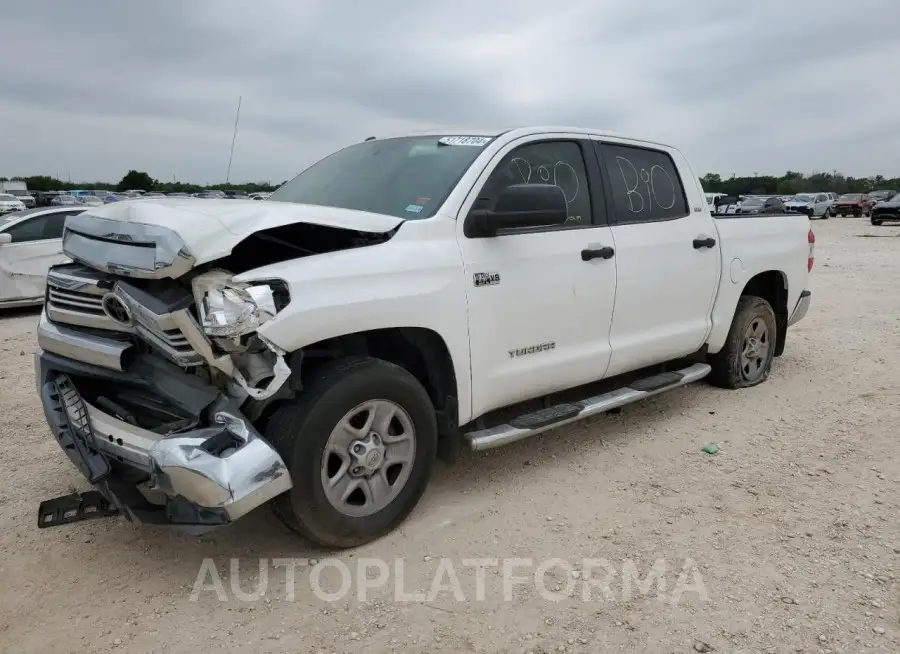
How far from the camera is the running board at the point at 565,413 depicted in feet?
11.9

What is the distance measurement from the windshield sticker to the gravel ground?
74.3 inches

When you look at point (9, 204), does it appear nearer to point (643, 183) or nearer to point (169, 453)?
point (643, 183)

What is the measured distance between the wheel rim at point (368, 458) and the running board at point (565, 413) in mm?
416

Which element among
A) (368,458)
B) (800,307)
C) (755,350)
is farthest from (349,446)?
(800,307)

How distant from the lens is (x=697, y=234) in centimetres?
492

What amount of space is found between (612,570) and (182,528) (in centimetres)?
184

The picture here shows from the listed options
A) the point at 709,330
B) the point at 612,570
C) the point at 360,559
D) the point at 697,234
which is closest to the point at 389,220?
the point at 360,559

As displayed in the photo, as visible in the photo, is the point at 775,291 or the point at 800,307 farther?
the point at 800,307

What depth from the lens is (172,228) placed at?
2.79 metres

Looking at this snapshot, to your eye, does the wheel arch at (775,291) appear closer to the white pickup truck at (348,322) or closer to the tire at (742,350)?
the tire at (742,350)

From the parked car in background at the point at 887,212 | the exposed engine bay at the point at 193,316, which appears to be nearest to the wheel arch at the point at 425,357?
the exposed engine bay at the point at 193,316

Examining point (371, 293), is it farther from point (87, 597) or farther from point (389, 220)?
point (87, 597)

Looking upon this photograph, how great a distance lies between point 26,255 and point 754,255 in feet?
29.7

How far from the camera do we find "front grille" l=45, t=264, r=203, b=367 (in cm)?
275
